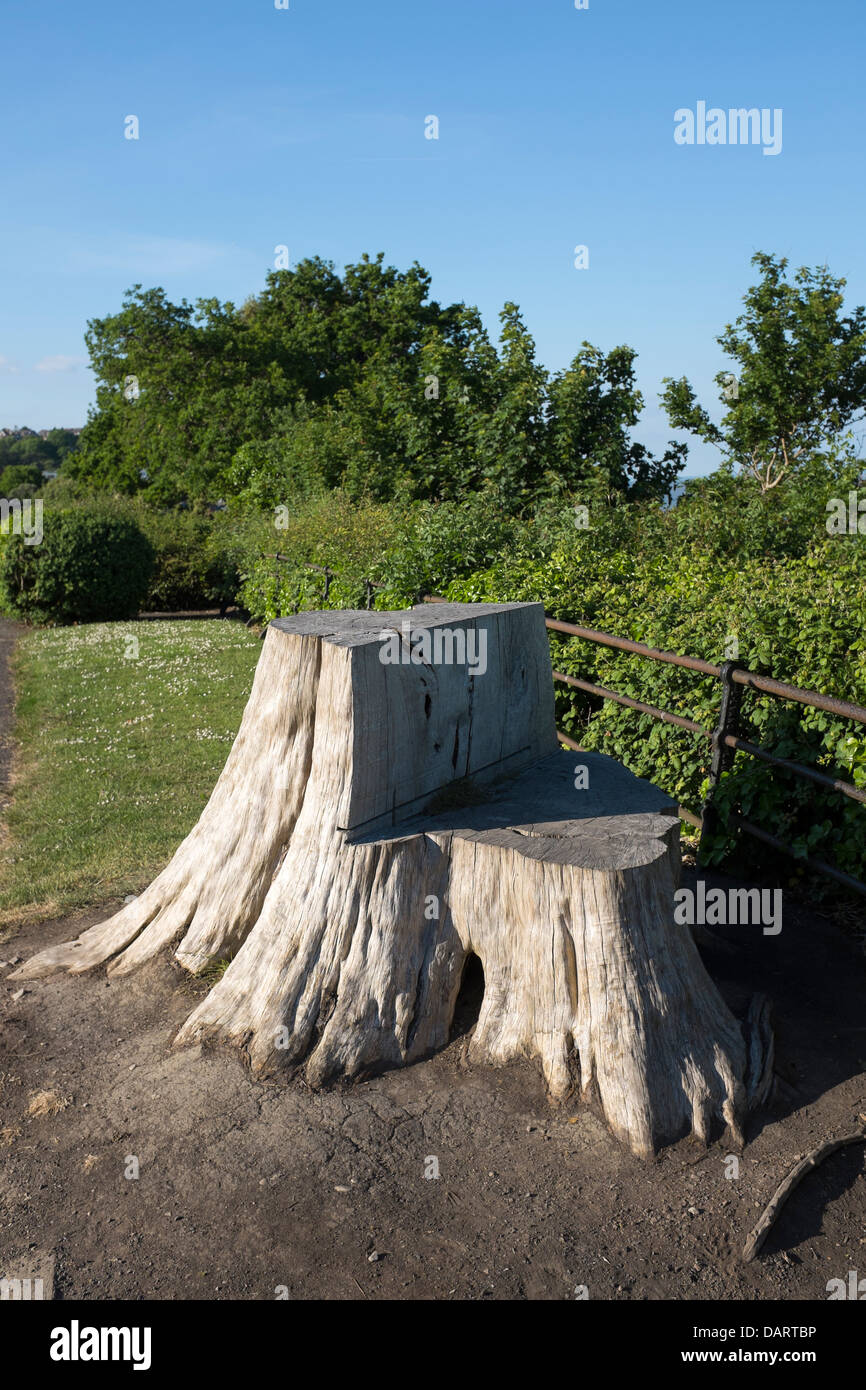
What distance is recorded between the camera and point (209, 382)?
34688 millimetres

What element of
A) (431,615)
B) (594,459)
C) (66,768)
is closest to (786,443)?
(594,459)

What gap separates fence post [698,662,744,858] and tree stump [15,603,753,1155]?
1336mm

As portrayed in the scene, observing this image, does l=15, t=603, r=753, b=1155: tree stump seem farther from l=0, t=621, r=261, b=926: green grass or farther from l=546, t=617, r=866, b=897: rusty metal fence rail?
l=0, t=621, r=261, b=926: green grass

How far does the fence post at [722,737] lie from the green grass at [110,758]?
3061 millimetres

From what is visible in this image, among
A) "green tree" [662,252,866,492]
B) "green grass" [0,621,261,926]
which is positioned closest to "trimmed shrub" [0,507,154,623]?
"green grass" [0,621,261,926]

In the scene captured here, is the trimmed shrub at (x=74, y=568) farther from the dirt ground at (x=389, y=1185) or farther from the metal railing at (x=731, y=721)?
the dirt ground at (x=389, y=1185)

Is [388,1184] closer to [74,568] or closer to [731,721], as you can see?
[731,721]

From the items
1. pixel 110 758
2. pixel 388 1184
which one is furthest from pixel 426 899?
pixel 110 758

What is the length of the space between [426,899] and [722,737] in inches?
93.7

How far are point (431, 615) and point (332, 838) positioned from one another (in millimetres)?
1090

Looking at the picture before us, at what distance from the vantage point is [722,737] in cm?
532

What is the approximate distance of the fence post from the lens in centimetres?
525

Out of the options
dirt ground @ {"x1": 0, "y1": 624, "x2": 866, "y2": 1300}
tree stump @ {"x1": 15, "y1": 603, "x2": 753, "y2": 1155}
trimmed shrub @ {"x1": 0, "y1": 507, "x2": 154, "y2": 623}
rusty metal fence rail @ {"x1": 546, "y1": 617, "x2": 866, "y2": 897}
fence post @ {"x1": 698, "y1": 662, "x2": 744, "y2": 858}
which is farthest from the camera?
trimmed shrub @ {"x1": 0, "y1": 507, "x2": 154, "y2": 623}
